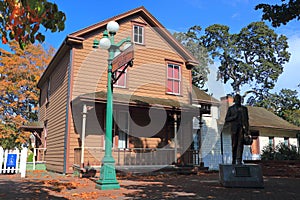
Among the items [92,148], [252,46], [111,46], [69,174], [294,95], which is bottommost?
[69,174]

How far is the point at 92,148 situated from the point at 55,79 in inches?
252

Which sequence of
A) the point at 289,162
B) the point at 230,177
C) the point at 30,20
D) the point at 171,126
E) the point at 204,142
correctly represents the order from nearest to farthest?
the point at 30,20, the point at 230,177, the point at 289,162, the point at 171,126, the point at 204,142

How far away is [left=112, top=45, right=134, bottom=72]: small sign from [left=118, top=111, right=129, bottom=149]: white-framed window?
6.45m

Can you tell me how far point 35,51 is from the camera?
29.7 metres

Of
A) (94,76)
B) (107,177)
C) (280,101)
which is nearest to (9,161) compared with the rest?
(94,76)

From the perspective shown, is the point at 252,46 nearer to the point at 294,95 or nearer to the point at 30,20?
the point at 294,95

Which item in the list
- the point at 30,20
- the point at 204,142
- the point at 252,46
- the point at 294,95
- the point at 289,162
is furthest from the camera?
the point at 294,95

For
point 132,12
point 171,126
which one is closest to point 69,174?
point 171,126

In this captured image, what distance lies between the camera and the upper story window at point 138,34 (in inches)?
663

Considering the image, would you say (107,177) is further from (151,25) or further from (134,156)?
(151,25)

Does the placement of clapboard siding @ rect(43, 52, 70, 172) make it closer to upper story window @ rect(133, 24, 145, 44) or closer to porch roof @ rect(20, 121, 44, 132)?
porch roof @ rect(20, 121, 44, 132)

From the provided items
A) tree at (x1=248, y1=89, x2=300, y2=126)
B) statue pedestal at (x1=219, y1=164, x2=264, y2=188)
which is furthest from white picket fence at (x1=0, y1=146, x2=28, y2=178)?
tree at (x1=248, y1=89, x2=300, y2=126)

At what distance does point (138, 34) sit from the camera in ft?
55.6

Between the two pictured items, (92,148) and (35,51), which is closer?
(92,148)
